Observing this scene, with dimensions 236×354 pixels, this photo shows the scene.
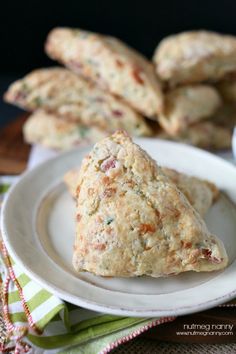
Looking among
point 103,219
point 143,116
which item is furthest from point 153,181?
point 143,116

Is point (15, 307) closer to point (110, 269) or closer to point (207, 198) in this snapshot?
point (110, 269)

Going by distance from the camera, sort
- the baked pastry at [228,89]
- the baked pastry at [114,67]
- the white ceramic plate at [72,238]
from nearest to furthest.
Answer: the white ceramic plate at [72,238] < the baked pastry at [114,67] < the baked pastry at [228,89]

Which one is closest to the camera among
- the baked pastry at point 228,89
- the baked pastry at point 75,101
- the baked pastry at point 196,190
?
the baked pastry at point 196,190

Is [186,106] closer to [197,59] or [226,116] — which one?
[197,59]

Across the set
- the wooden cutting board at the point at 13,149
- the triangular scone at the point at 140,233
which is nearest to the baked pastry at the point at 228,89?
the wooden cutting board at the point at 13,149

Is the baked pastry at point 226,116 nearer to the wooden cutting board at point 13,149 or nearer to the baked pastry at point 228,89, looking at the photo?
the baked pastry at point 228,89

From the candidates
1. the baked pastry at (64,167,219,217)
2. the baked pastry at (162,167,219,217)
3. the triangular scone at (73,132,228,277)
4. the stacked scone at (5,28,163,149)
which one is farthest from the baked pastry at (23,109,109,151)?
the triangular scone at (73,132,228,277)
